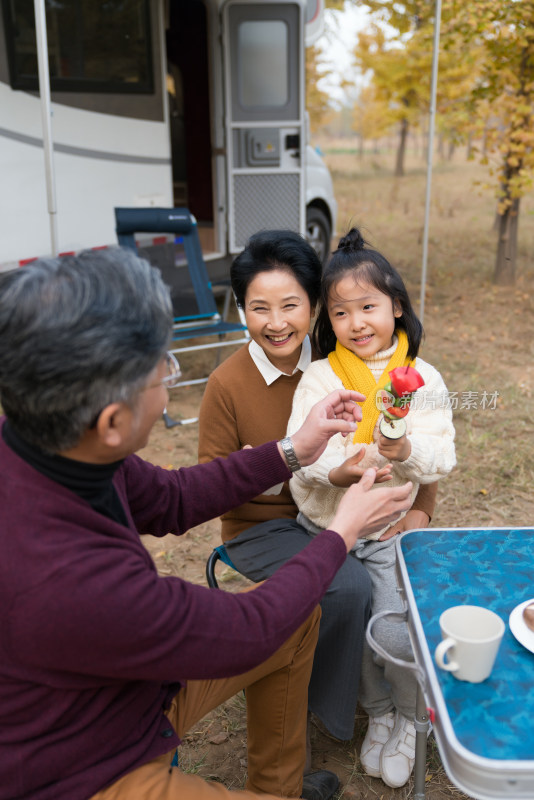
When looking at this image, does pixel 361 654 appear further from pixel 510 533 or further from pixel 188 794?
pixel 188 794

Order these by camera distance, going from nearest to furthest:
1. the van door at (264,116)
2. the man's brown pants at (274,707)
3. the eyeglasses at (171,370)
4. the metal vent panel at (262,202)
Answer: the eyeglasses at (171,370), the man's brown pants at (274,707), the van door at (264,116), the metal vent panel at (262,202)

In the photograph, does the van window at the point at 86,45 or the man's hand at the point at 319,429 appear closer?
the man's hand at the point at 319,429

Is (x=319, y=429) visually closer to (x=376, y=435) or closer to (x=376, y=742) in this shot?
(x=376, y=435)

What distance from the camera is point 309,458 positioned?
1.91m

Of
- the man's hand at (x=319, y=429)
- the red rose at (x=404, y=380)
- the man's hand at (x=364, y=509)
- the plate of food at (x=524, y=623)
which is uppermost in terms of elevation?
the red rose at (x=404, y=380)

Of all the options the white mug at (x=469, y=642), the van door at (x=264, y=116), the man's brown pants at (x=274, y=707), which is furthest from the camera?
the van door at (x=264, y=116)

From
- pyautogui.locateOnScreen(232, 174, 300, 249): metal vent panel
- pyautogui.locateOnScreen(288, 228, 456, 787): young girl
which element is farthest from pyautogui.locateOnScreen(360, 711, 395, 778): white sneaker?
pyautogui.locateOnScreen(232, 174, 300, 249): metal vent panel

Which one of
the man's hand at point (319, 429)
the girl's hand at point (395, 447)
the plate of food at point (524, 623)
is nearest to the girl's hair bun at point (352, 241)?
the man's hand at point (319, 429)

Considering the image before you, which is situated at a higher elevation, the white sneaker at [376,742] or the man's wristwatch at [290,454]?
the man's wristwatch at [290,454]

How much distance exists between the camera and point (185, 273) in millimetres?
5273

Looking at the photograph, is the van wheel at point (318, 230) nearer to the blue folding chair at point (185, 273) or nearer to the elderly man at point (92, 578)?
the blue folding chair at point (185, 273)

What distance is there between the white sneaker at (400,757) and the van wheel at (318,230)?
227 inches

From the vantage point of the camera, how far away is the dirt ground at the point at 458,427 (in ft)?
7.37

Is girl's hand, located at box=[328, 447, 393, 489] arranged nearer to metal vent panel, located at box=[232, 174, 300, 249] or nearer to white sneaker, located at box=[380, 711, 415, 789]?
white sneaker, located at box=[380, 711, 415, 789]
